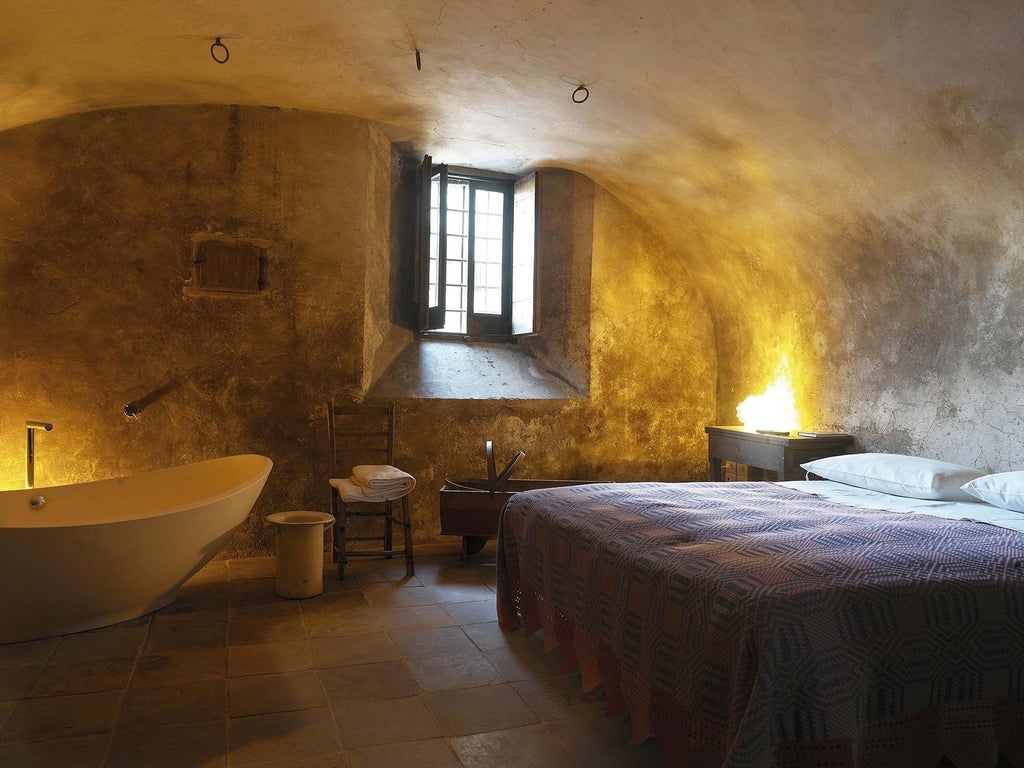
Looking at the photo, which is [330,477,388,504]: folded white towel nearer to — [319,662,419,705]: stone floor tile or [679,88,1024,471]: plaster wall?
[319,662,419,705]: stone floor tile

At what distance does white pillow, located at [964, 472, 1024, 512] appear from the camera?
2.84 m

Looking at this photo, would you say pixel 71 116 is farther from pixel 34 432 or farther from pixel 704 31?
pixel 704 31

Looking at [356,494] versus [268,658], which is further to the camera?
[356,494]

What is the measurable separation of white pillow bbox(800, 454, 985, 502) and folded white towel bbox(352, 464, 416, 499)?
2254 mm

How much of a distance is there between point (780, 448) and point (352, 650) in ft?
8.83

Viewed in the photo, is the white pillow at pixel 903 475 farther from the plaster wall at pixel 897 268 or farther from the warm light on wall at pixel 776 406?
the warm light on wall at pixel 776 406

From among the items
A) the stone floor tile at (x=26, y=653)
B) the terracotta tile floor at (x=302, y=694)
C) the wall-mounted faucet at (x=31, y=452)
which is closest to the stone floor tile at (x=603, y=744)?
the terracotta tile floor at (x=302, y=694)

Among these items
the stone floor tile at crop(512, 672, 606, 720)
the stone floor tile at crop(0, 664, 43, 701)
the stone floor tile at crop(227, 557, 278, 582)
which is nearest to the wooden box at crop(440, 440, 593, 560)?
the stone floor tile at crop(227, 557, 278, 582)

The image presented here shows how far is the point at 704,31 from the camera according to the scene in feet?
9.93

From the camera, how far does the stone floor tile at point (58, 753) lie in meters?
2.10

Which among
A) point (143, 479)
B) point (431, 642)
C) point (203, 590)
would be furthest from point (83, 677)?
point (143, 479)

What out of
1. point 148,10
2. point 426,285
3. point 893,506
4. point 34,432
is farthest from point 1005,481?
point 34,432

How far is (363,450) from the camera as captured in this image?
4734 mm

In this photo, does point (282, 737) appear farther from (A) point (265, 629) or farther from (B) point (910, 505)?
(B) point (910, 505)
